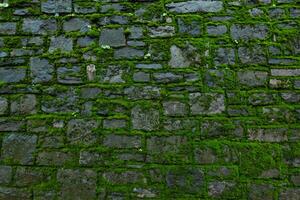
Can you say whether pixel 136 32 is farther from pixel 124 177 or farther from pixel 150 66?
pixel 124 177

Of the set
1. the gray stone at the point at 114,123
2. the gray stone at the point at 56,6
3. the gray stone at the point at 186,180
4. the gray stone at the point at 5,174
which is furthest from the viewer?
the gray stone at the point at 56,6

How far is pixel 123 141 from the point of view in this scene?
362 cm

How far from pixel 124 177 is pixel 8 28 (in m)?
1.82

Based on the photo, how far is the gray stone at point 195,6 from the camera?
399cm

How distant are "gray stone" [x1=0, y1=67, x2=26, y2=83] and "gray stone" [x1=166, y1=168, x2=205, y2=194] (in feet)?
5.31

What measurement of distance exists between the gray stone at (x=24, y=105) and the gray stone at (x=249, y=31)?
1934mm

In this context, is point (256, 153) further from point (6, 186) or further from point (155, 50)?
point (6, 186)

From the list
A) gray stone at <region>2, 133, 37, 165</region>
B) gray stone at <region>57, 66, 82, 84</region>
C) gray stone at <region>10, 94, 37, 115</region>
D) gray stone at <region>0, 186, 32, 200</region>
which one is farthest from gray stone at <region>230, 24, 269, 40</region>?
gray stone at <region>0, 186, 32, 200</region>

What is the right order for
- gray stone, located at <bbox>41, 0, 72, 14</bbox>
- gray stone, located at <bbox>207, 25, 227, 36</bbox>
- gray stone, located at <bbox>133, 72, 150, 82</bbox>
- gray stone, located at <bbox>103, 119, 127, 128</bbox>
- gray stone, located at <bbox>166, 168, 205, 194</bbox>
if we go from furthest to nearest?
gray stone, located at <bbox>41, 0, 72, 14</bbox>
gray stone, located at <bbox>207, 25, 227, 36</bbox>
gray stone, located at <bbox>133, 72, 150, 82</bbox>
gray stone, located at <bbox>103, 119, 127, 128</bbox>
gray stone, located at <bbox>166, 168, 205, 194</bbox>

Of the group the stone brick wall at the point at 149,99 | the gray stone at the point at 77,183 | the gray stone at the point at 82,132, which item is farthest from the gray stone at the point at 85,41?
the gray stone at the point at 77,183

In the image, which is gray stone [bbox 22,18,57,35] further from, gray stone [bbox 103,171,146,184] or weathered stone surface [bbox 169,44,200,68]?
gray stone [bbox 103,171,146,184]

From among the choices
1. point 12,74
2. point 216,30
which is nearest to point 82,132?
point 12,74

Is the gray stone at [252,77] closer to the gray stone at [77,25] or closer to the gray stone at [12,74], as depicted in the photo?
the gray stone at [77,25]

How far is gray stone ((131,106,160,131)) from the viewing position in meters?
3.65
